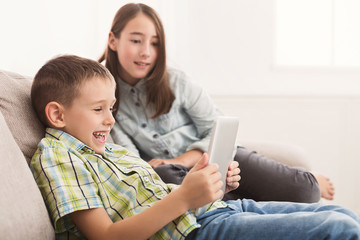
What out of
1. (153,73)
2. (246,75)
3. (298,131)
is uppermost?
(153,73)

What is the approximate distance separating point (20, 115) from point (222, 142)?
0.53 metres

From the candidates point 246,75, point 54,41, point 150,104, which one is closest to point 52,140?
point 150,104

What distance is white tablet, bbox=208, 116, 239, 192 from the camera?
1080 millimetres

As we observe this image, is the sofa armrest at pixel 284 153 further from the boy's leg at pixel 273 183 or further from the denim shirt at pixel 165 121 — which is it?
the denim shirt at pixel 165 121

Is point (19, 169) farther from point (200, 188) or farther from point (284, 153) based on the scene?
point (284, 153)

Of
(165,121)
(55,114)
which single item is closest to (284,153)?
(165,121)

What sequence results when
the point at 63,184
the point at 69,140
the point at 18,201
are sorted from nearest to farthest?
1. the point at 18,201
2. the point at 63,184
3. the point at 69,140

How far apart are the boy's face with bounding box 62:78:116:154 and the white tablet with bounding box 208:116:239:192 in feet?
1.00

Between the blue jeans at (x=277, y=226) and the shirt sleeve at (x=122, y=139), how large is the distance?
800 mm

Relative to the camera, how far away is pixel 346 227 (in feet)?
3.31

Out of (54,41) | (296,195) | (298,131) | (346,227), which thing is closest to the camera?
(346,227)

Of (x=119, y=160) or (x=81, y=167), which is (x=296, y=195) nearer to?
(x=119, y=160)

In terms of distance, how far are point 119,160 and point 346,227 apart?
1.99ft

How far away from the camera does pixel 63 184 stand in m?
1.08
